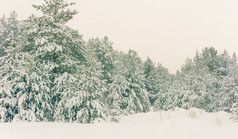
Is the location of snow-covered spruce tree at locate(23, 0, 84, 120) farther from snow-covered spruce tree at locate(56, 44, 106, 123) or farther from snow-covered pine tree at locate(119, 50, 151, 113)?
snow-covered pine tree at locate(119, 50, 151, 113)

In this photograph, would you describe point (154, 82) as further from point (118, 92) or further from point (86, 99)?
point (86, 99)

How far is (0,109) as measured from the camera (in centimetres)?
1388

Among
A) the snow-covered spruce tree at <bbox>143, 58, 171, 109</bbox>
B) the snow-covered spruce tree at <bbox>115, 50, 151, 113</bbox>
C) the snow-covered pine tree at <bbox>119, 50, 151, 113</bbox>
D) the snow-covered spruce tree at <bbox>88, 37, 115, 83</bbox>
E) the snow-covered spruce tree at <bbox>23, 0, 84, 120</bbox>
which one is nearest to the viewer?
the snow-covered spruce tree at <bbox>23, 0, 84, 120</bbox>

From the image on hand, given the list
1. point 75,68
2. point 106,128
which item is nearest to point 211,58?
point 75,68

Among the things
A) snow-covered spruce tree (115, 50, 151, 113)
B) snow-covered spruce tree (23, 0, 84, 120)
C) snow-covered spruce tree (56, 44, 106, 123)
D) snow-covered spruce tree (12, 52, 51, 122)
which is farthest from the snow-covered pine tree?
snow-covered spruce tree (12, 52, 51, 122)

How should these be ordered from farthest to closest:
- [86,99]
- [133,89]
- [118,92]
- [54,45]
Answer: [133,89] < [118,92] < [54,45] < [86,99]

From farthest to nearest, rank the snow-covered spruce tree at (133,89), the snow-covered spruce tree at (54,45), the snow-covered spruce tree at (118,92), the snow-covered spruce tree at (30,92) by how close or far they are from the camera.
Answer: the snow-covered spruce tree at (133,89)
the snow-covered spruce tree at (118,92)
the snow-covered spruce tree at (54,45)
the snow-covered spruce tree at (30,92)

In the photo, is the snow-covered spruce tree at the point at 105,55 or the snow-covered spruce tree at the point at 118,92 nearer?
the snow-covered spruce tree at the point at 118,92

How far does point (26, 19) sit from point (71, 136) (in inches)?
576

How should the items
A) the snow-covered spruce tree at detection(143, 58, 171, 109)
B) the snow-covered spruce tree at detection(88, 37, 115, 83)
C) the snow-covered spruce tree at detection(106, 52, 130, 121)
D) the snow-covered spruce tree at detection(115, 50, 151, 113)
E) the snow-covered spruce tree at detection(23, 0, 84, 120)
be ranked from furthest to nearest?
the snow-covered spruce tree at detection(143, 58, 171, 109) < the snow-covered spruce tree at detection(88, 37, 115, 83) < the snow-covered spruce tree at detection(115, 50, 151, 113) < the snow-covered spruce tree at detection(106, 52, 130, 121) < the snow-covered spruce tree at detection(23, 0, 84, 120)

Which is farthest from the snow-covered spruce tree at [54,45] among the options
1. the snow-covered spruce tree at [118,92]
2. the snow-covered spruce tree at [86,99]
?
the snow-covered spruce tree at [118,92]

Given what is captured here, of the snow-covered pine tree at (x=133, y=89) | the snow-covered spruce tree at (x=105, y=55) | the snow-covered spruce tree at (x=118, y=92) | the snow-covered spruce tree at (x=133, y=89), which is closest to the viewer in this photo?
the snow-covered spruce tree at (x=118, y=92)

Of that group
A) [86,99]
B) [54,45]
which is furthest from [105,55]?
[86,99]

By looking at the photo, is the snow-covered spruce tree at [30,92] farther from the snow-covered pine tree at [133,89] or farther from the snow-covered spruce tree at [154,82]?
the snow-covered spruce tree at [154,82]
